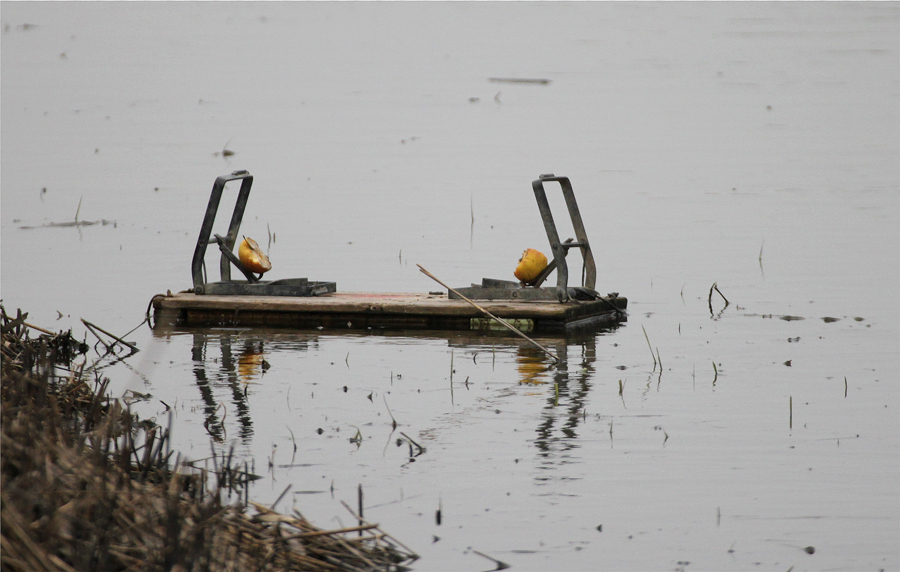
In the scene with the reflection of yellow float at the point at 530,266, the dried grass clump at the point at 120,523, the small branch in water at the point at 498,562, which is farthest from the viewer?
the reflection of yellow float at the point at 530,266

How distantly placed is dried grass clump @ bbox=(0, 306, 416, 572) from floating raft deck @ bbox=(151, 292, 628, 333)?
602 cm

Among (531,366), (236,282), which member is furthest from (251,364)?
(531,366)

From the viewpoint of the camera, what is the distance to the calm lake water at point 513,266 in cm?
704

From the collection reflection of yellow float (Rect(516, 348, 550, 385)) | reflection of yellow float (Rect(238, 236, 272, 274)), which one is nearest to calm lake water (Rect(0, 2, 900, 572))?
reflection of yellow float (Rect(516, 348, 550, 385))

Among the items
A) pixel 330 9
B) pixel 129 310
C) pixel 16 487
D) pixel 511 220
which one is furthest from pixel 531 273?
pixel 330 9

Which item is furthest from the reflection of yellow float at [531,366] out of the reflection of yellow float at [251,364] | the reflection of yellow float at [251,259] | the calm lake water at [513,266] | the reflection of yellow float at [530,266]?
the reflection of yellow float at [251,259]

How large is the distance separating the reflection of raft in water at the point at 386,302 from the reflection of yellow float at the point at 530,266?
0.04ft

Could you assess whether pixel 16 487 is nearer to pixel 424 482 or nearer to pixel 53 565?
pixel 53 565

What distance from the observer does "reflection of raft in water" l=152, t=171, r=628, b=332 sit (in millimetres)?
12047

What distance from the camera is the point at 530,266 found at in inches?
484

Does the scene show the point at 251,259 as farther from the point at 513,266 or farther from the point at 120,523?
the point at 120,523

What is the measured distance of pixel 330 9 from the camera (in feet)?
240

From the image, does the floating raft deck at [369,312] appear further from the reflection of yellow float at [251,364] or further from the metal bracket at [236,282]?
the reflection of yellow float at [251,364]

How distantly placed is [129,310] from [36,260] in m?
4.29
